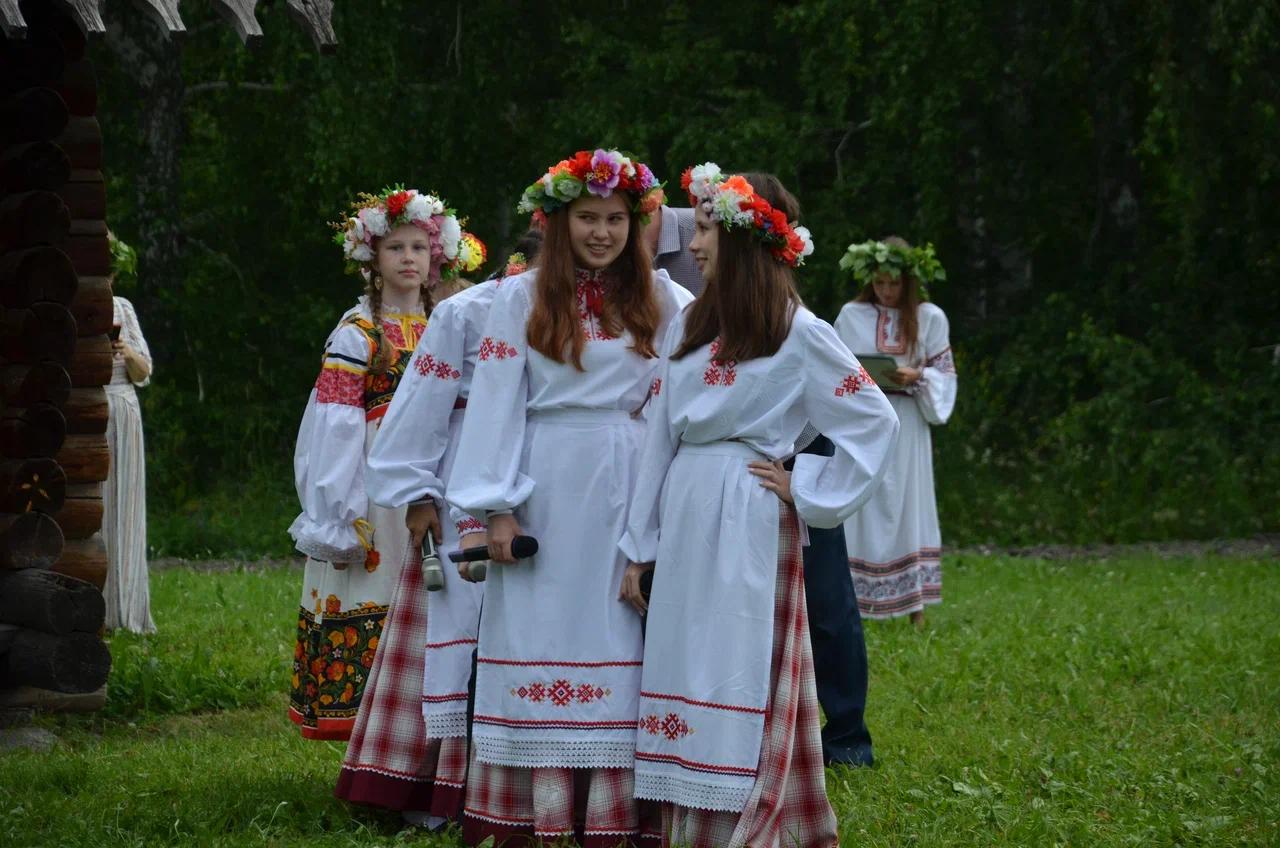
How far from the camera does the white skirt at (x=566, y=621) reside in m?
4.80

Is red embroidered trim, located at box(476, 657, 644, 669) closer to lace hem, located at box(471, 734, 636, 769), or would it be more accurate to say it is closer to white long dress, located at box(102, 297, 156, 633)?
lace hem, located at box(471, 734, 636, 769)

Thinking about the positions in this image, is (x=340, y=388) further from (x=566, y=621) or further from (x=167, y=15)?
(x=566, y=621)

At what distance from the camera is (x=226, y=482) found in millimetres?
17078

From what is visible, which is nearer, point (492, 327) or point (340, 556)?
point (492, 327)

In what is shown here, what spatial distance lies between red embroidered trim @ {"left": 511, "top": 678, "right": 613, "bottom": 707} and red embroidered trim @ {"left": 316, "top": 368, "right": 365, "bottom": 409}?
1.68 meters

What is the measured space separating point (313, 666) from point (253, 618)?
402 cm

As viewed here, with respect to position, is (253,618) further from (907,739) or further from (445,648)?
(445,648)

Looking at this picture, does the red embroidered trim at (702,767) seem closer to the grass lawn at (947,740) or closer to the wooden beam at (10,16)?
the grass lawn at (947,740)

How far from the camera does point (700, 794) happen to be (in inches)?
181

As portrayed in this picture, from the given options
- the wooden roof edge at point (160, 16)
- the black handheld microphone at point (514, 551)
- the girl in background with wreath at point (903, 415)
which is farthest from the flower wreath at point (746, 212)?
the girl in background with wreath at point (903, 415)

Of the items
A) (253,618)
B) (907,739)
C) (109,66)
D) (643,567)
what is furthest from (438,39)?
(643,567)

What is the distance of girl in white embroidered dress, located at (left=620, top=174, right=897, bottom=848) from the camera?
4.66 meters

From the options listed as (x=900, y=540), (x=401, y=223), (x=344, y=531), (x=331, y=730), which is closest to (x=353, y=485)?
(x=344, y=531)

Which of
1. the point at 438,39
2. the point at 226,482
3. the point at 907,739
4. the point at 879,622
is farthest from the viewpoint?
the point at 438,39
